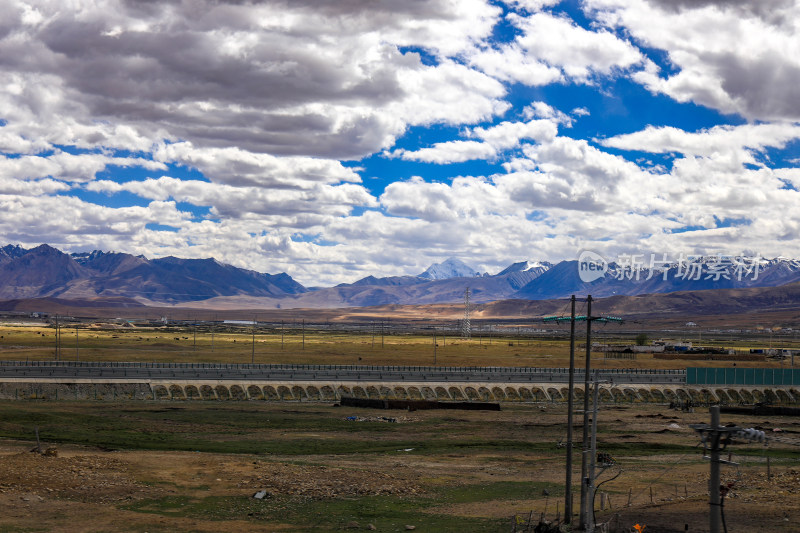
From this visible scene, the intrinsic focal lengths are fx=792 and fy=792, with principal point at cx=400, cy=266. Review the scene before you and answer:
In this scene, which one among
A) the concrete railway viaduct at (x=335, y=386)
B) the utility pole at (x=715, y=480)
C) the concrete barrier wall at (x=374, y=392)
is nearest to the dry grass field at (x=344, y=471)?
the concrete barrier wall at (x=374, y=392)

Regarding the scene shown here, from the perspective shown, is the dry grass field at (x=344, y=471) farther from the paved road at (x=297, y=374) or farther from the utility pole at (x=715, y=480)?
the paved road at (x=297, y=374)

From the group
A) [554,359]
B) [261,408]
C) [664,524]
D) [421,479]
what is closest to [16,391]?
[261,408]

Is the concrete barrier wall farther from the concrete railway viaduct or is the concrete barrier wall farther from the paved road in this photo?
the paved road

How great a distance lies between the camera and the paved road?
342 feet

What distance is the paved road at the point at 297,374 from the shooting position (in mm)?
104363

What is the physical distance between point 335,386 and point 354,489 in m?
59.5

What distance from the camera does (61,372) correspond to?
4102 inches

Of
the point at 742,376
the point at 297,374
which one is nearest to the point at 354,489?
the point at 297,374

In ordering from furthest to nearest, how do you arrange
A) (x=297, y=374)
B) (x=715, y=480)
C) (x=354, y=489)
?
(x=297, y=374) < (x=354, y=489) < (x=715, y=480)

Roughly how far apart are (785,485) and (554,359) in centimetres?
14085

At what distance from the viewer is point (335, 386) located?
106375 millimetres

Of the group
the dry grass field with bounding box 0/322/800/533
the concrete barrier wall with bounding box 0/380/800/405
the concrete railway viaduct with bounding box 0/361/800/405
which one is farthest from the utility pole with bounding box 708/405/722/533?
the concrete barrier wall with bounding box 0/380/800/405

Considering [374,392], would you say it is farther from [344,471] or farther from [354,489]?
[354,489]

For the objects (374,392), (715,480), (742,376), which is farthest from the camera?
(742,376)
